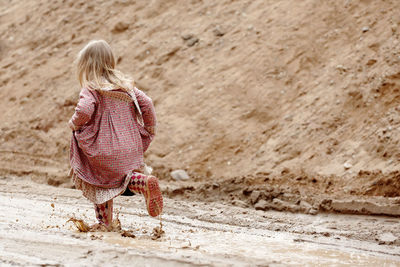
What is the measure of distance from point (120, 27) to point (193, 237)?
8.35m

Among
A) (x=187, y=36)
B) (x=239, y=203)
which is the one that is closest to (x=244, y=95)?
(x=187, y=36)

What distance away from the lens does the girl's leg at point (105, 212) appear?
16.0ft

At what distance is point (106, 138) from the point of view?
475 cm

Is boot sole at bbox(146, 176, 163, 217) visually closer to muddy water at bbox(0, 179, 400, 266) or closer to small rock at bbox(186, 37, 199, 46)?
muddy water at bbox(0, 179, 400, 266)

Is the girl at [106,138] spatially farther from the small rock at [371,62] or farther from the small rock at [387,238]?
the small rock at [371,62]

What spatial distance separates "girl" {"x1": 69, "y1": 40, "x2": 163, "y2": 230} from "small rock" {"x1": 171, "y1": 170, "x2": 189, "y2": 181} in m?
3.69

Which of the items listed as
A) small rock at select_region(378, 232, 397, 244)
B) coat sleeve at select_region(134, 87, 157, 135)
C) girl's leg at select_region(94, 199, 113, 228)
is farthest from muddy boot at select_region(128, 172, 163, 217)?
small rock at select_region(378, 232, 397, 244)

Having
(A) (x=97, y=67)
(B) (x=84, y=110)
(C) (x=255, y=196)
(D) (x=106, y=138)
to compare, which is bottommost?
(C) (x=255, y=196)

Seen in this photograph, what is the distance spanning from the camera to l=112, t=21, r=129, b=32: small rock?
1247cm

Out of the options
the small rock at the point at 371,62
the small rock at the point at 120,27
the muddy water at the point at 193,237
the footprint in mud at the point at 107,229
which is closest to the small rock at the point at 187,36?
the small rock at the point at 120,27

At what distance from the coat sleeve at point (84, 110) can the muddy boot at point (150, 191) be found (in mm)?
610

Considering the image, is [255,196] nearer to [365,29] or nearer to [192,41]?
[365,29]

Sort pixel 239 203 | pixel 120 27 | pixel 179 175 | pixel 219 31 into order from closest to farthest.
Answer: pixel 239 203 < pixel 179 175 < pixel 219 31 < pixel 120 27

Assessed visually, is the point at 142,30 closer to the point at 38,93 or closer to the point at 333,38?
the point at 38,93
